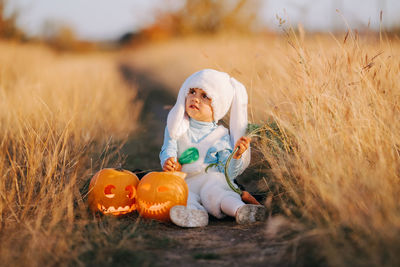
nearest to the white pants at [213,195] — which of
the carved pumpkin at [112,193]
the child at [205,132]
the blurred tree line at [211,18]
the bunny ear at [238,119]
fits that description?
the child at [205,132]

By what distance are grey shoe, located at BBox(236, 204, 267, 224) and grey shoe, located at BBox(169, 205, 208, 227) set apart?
0.22m

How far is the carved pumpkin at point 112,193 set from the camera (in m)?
2.44

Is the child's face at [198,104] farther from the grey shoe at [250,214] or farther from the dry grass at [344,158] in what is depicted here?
the grey shoe at [250,214]

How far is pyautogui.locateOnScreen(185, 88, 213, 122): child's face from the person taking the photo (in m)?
2.76

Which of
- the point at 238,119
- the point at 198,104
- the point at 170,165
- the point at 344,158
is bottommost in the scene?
the point at 170,165

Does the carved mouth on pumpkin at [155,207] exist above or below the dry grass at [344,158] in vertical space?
below

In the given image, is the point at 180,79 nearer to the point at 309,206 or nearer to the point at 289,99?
the point at 289,99

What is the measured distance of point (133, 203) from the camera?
8.29 feet

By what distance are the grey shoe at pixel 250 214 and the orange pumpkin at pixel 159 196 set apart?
0.37 meters

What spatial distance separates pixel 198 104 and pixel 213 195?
0.67 metres

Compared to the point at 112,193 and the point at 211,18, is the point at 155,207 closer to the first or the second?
the point at 112,193

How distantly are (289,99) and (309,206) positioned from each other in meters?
1.05

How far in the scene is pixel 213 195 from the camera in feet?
8.27

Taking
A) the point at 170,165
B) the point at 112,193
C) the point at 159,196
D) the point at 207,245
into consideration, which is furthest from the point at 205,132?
Result: the point at 207,245
